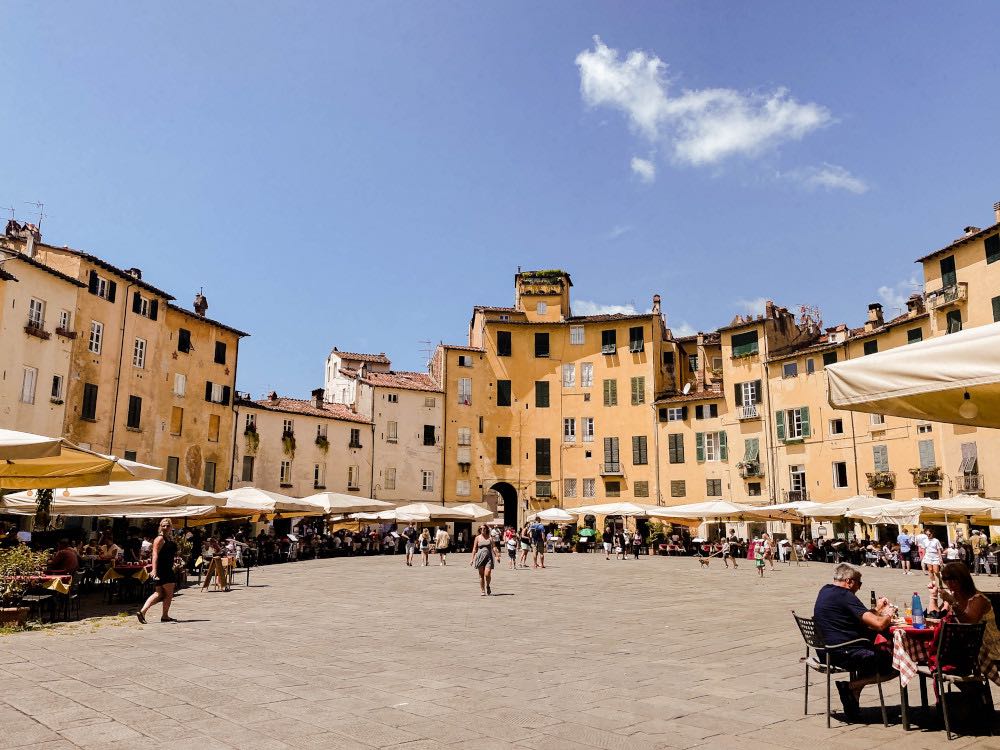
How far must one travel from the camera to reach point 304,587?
19.5 m

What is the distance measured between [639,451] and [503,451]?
9.35m

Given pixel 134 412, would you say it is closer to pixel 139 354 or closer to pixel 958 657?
pixel 139 354

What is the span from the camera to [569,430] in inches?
2079

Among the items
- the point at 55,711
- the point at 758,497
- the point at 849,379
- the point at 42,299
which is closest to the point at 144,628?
the point at 55,711

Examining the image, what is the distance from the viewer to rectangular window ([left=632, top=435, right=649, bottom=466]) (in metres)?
49.8

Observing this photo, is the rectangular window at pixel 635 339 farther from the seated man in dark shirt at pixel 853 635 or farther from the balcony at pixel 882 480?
the seated man in dark shirt at pixel 853 635

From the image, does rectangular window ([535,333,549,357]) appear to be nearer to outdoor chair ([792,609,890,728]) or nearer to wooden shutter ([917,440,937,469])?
wooden shutter ([917,440,937,469])

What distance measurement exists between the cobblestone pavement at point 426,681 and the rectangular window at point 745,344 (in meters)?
32.5

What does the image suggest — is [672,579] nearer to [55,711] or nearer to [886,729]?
[886,729]

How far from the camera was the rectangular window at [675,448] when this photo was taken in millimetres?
48406

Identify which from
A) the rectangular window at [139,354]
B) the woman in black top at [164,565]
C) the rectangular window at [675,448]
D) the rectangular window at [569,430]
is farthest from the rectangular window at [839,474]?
the woman in black top at [164,565]

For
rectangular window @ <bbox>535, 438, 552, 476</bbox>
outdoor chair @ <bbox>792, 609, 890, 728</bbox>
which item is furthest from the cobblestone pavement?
rectangular window @ <bbox>535, 438, 552, 476</bbox>

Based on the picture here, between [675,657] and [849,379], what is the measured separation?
15.6 feet

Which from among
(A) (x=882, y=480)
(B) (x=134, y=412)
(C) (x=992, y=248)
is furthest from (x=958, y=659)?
(B) (x=134, y=412)
